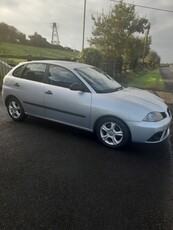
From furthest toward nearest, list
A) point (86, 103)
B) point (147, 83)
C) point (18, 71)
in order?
point (147, 83), point (18, 71), point (86, 103)

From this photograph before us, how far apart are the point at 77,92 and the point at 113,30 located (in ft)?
47.9

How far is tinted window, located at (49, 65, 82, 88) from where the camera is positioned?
212 inches

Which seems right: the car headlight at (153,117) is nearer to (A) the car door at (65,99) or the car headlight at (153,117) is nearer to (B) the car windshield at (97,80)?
(B) the car windshield at (97,80)

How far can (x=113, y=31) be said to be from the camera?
60.5ft

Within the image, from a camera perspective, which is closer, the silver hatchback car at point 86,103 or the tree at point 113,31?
the silver hatchback car at point 86,103

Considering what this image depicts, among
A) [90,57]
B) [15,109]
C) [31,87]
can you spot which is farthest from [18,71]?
[90,57]

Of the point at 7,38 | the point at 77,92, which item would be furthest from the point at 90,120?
the point at 7,38

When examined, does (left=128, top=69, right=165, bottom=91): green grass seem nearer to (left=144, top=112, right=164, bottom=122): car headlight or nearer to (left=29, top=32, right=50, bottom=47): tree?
(left=144, top=112, right=164, bottom=122): car headlight

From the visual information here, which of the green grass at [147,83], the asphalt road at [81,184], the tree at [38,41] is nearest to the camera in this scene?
the asphalt road at [81,184]

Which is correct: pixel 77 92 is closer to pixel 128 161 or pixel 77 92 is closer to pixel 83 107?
pixel 83 107

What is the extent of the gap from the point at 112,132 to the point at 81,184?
1.59 m

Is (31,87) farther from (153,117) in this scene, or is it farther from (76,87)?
(153,117)

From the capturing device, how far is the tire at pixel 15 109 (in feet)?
20.4

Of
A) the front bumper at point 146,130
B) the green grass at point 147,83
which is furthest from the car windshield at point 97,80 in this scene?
the green grass at point 147,83
